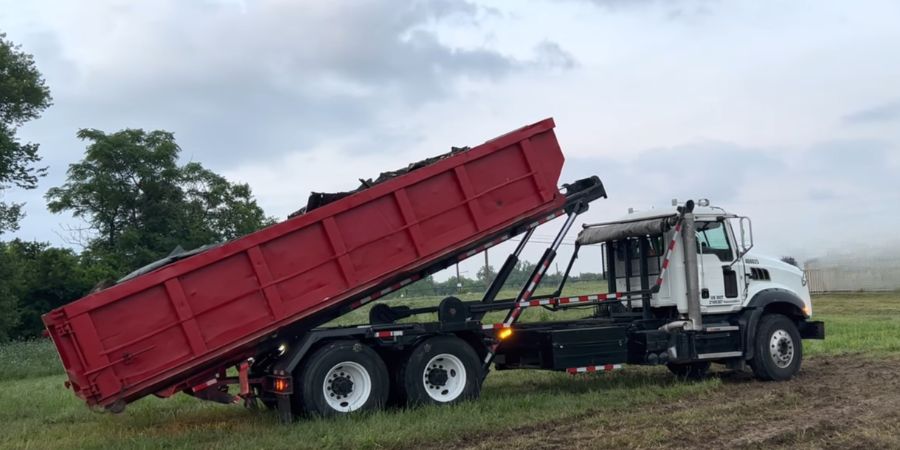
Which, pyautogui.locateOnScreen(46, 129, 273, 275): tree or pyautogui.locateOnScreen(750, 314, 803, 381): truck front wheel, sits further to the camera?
pyautogui.locateOnScreen(46, 129, 273, 275): tree

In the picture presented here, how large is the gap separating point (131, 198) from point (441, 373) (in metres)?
40.8

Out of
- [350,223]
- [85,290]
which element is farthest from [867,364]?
[85,290]

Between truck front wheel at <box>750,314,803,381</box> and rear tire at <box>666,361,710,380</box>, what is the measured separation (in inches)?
35.6

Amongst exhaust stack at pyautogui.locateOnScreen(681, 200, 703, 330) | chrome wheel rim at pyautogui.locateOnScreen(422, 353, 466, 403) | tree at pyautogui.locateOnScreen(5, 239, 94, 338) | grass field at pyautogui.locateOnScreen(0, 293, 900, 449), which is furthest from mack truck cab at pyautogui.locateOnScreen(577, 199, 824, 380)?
tree at pyautogui.locateOnScreen(5, 239, 94, 338)

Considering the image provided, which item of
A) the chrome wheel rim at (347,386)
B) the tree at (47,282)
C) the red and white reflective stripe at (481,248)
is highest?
the tree at (47,282)

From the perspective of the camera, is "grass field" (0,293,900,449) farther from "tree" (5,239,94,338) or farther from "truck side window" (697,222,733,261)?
"tree" (5,239,94,338)

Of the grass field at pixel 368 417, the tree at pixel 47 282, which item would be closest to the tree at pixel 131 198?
the tree at pixel 47 282

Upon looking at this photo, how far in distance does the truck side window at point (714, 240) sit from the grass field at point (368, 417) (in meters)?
2.02

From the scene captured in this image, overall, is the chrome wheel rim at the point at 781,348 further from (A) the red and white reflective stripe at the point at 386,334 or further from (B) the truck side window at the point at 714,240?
(A) the red and white reflective stripe at the point at 386,334

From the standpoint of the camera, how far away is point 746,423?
8.58 metres

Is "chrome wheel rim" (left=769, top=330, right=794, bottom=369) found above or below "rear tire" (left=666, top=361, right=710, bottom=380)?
above

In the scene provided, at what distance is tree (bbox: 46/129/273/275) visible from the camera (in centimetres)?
4541

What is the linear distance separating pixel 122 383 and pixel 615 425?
527 centimetres

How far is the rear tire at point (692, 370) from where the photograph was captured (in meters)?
13.2
